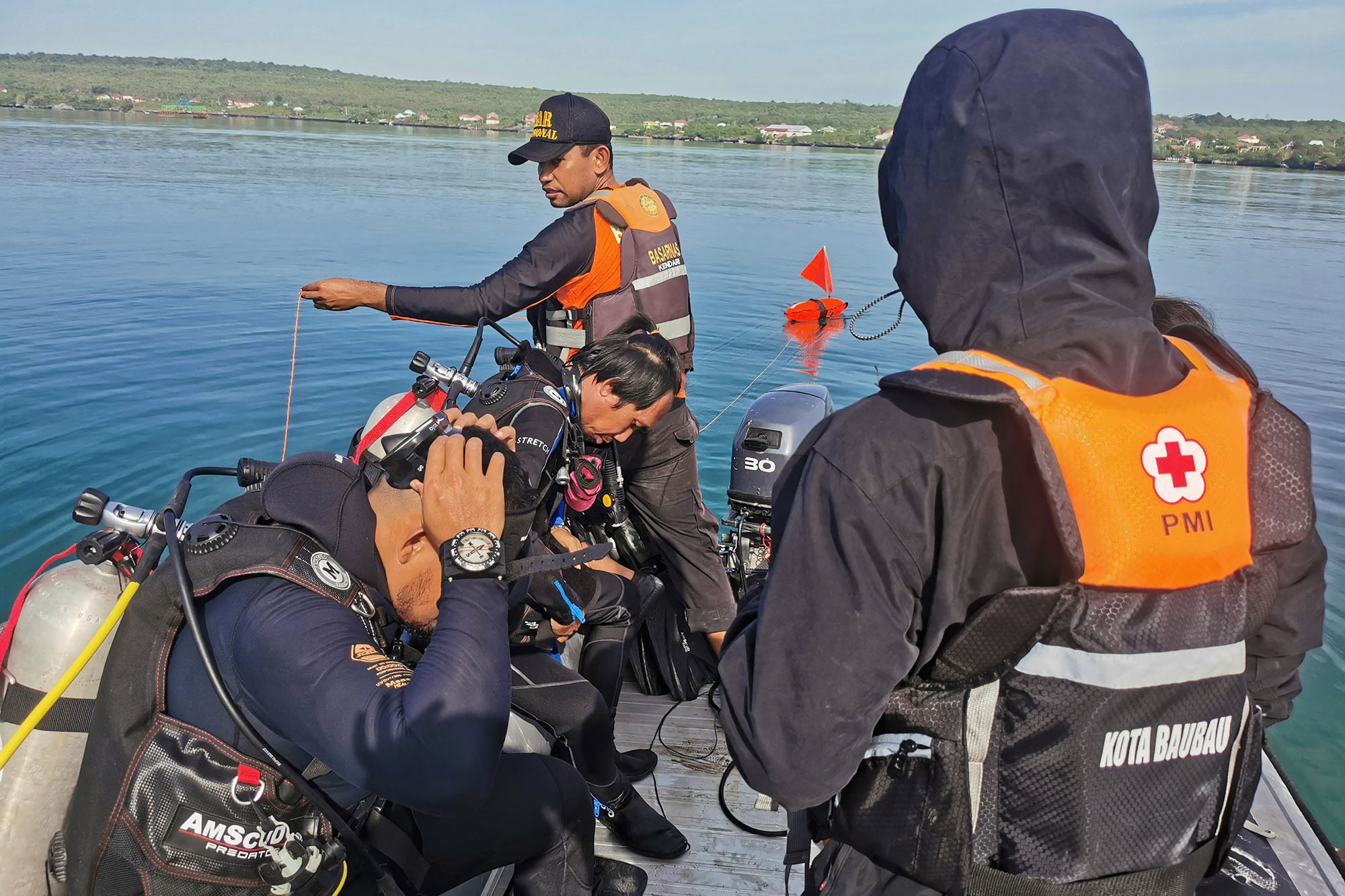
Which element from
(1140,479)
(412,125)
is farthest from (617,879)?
(412,125)

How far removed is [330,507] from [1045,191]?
139 centimetres

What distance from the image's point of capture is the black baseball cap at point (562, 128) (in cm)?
371

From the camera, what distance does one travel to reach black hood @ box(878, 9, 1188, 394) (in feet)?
3.31

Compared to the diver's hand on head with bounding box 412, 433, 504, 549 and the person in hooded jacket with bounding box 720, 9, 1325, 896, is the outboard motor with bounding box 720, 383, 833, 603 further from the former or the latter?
the person in hooded jacket with bounding box 720, 9, 1325, 896

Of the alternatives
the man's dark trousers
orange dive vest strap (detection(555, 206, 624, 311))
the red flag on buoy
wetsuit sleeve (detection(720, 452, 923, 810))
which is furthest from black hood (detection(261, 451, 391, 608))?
the red flag on buoy

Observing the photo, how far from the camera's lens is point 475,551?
1.65 metres

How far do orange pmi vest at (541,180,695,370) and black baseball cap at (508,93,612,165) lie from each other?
24cm

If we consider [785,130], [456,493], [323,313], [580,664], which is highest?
[785,130]

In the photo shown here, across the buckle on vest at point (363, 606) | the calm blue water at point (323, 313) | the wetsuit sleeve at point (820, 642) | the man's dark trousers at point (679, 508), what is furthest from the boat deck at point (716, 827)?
the calm blue water at point (323, 313)

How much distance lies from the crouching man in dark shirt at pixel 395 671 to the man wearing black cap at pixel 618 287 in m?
1.70

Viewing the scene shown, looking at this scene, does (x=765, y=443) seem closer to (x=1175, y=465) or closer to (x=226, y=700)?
(x=226, y=700)

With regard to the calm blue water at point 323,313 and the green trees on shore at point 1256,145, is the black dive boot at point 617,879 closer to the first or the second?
the calm blue water at point 323,313

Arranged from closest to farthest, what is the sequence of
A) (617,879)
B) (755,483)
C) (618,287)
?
(617,879) → (618,287) → (755,483)

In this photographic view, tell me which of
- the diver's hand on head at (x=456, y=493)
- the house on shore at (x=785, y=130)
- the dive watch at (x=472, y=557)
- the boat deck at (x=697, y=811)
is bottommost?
the boat deck at (x=697, y=811)
